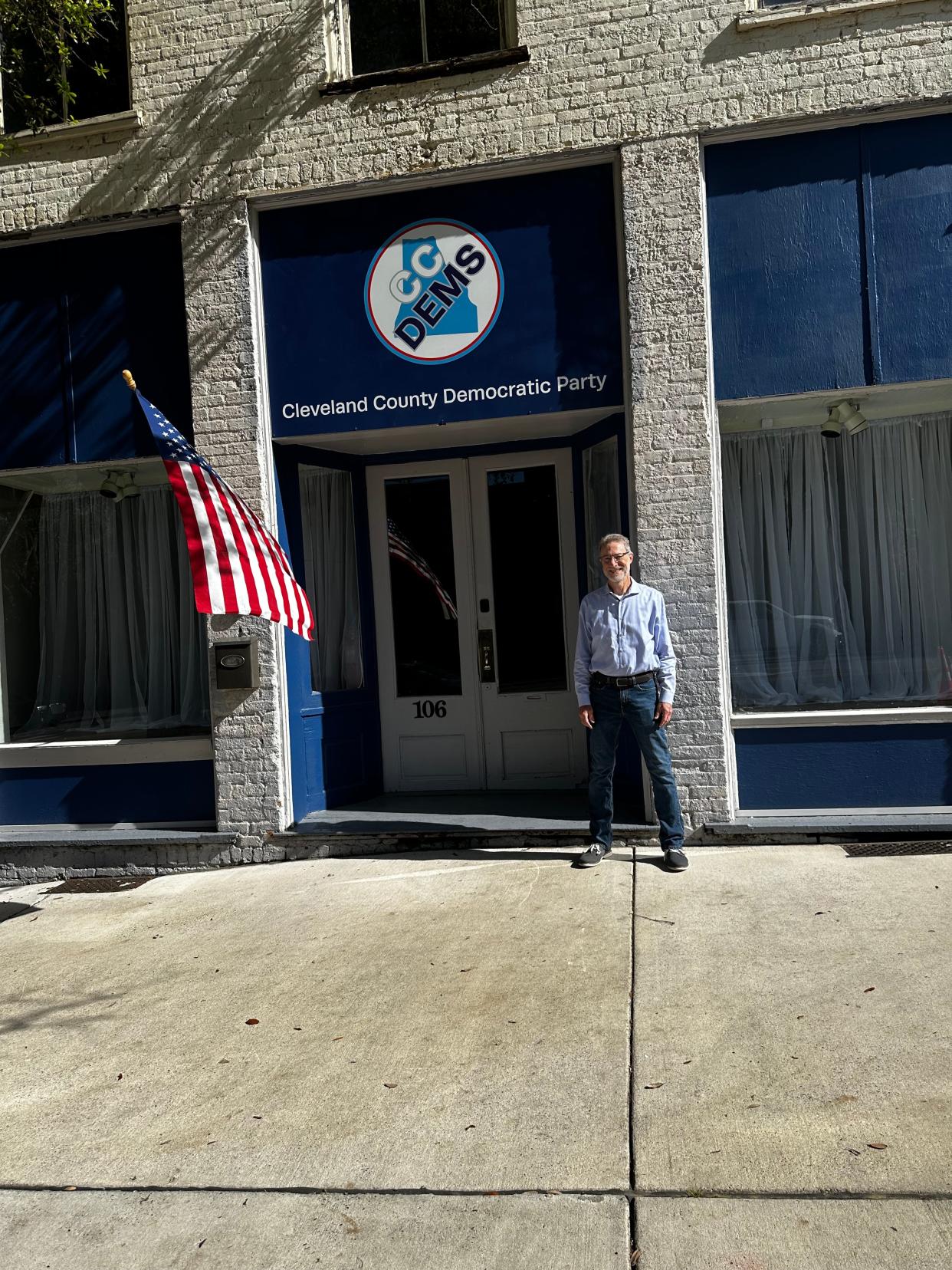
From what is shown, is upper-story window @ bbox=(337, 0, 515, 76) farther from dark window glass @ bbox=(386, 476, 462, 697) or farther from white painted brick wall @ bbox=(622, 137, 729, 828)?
dark window glass @ bbox=(386, 476, 462, 697)

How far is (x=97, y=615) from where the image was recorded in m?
9.17

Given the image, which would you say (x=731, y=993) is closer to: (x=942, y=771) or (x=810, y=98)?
(x=942, y=771)

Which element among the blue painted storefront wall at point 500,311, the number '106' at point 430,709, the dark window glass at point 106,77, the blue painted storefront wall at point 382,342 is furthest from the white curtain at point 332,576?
the dark window glass at point 106,77

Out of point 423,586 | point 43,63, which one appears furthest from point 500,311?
point 43,63

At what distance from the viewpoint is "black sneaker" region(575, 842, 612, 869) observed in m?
7.19

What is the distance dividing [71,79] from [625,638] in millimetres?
6038

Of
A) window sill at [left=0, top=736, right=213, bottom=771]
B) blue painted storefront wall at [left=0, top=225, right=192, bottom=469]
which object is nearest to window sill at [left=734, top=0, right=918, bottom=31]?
blue painted storefront wall at [left=0, top=225, right=192, bottom=469]

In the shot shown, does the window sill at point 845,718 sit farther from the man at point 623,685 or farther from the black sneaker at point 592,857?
the black sneaker at point 592,857

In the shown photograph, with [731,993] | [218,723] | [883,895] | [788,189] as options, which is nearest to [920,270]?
[788,189]

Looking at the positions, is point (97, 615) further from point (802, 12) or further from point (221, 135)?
point (802, 12)

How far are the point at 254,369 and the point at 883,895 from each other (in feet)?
17.4

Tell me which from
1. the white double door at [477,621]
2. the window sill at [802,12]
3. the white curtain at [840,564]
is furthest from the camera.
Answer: the white double door at [477,621]

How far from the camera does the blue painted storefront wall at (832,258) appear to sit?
7.52 meters

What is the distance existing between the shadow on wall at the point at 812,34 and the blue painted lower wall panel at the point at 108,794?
596 centimetres
